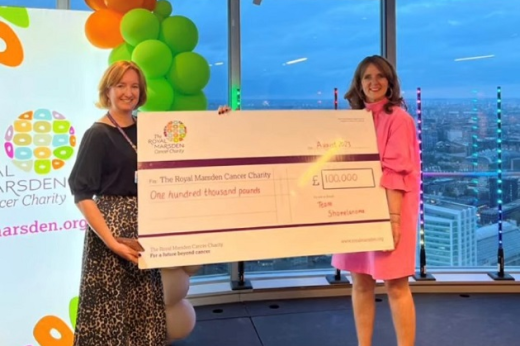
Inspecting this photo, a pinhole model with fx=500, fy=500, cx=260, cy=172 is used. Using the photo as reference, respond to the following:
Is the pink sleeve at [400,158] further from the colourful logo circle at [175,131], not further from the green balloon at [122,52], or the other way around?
the green balloon at [122,52]

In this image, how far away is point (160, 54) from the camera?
2553mm

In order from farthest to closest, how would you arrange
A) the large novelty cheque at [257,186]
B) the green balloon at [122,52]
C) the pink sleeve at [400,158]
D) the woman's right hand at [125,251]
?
1. the green balloon at [122,52]
2. the pink sleeve at [400,158]
3. the large novelty cheque at [257,186]
4. the woman's right hand at [125,251]

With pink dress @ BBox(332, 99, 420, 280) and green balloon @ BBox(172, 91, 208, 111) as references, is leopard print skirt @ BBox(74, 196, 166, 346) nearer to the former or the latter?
green balloon @ BBox(172, 91, 208, 111)

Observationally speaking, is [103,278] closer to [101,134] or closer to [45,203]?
[101,134]

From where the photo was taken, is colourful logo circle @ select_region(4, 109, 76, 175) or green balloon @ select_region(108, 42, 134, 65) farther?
green balloon @ select_region(108, 42, 134, 65)

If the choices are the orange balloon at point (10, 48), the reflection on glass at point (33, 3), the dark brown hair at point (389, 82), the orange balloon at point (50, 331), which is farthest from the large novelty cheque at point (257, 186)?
the reflection on glass at point (33, 3)

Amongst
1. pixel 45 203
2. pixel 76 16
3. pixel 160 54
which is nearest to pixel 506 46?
pixel 160 54

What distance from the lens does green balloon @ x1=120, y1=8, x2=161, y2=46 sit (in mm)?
2537

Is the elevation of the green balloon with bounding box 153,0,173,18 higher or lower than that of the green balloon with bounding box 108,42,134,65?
higher

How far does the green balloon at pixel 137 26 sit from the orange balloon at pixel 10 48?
0.51 meters

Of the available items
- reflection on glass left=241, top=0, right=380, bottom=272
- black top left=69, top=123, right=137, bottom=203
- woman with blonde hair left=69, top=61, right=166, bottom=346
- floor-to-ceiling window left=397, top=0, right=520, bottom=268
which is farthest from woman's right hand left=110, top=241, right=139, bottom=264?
floor-to-ceiling window left=397, top=0, right=520, bottom=268

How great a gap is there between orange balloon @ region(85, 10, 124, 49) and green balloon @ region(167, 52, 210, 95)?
340 mm

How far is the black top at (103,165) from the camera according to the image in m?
1.90

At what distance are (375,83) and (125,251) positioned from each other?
133 cm
